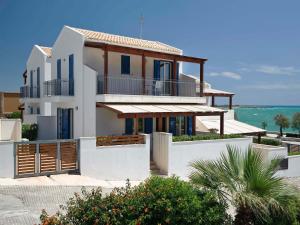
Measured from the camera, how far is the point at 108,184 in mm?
19656

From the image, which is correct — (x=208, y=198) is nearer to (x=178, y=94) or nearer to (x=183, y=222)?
(x=183, y=222)

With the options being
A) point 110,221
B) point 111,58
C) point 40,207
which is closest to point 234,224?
point 110,221

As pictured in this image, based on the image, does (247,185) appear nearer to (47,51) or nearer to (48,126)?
(48,126)

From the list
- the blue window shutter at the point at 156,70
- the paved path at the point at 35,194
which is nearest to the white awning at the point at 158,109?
the blue window shutter at the point at 156,70

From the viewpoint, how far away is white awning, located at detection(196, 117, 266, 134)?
102ft

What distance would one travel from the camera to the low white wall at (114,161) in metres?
20.0

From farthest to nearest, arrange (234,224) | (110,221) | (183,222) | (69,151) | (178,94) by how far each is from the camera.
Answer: (178,94) → (69,151) → (234,224) → (183,222) → (110,221)

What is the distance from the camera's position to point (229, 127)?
32375mm

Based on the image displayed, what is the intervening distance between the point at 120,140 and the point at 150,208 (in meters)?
12.2

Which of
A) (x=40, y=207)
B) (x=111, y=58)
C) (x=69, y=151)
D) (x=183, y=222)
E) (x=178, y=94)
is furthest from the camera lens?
(x=178, y=94)

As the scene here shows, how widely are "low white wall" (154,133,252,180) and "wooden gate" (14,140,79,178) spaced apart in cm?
707

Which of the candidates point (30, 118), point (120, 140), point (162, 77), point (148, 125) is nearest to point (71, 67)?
point (148, 125)

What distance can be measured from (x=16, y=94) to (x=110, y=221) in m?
54.9

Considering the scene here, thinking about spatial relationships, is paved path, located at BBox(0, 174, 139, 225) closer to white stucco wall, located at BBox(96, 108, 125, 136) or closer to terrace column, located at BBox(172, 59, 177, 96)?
white stucco wall, located at BBox(96, 108, 125, 136)
